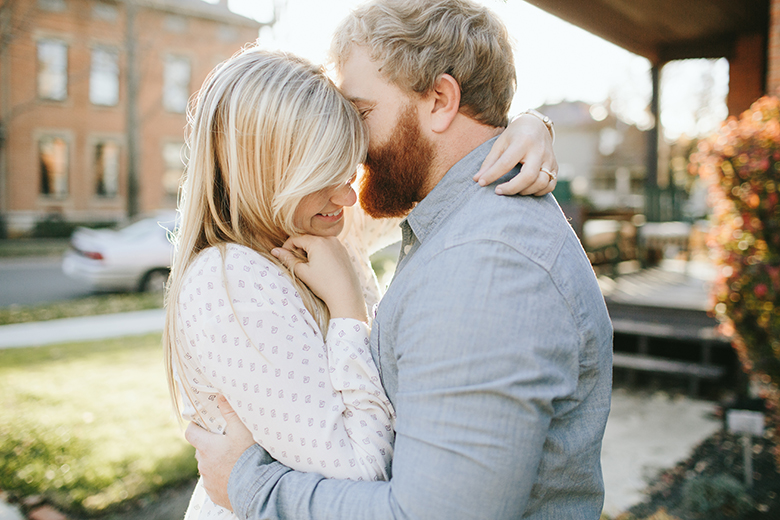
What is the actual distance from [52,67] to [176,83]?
470 centimetres

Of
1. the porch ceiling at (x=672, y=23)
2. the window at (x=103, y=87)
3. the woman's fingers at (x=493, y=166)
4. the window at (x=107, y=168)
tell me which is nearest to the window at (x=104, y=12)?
the window at (x=103, y=87)

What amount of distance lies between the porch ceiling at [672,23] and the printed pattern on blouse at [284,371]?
4567 millimetres

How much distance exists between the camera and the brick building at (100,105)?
21.7 metres

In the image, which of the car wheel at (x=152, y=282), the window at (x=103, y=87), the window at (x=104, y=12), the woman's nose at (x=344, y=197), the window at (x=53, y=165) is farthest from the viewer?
the window at (x=103, y=87)

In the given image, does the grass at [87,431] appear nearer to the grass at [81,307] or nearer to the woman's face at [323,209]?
the grass at [81,307]

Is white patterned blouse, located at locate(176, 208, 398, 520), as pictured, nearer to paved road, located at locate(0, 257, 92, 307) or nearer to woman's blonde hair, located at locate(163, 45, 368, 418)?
woman's blonde hair, located at locate(163, 45, 368, 418)

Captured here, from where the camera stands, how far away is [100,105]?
2469cm

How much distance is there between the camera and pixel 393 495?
3.69 ft

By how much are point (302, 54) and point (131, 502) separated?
322 cm

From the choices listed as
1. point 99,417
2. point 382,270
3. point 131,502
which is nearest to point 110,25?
point 382,270

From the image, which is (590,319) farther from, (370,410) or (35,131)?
(35,131)

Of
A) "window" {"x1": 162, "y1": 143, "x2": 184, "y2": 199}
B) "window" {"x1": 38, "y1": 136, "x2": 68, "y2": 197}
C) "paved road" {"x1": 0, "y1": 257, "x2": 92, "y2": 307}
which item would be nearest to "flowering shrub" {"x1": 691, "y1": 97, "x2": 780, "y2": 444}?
"paved road" {"x1": 0, "y1": 257, "x2": 92, "y2": 307}

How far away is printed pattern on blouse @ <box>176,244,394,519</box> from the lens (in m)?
1.30

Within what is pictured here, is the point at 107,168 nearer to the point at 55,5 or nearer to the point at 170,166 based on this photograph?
the point at 170,166
